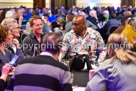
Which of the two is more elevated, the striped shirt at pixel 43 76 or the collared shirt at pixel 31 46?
the striped shirt at pixel 43 76

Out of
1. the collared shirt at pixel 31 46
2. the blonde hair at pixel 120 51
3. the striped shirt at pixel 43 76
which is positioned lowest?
the collared shirt at pixel 31 46

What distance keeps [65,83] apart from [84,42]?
2.31 meters

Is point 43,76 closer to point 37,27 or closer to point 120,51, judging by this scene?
point 120,51

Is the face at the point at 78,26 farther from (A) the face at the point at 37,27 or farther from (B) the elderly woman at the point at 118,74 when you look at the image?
(B) the elderly woman at the point at 118,74

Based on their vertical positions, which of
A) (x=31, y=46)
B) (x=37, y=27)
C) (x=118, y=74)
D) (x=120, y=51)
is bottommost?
(x=31, y=46)

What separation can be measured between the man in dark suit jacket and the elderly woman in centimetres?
27

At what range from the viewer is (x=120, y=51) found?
97.7 inches

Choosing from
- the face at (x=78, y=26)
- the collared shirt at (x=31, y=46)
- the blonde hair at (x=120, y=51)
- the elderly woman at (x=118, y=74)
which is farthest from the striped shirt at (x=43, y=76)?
the face at (x=78, y=26)

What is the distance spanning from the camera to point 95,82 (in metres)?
2.45

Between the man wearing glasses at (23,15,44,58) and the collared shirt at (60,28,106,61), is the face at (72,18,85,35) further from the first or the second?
the man wearing glasses at (23,15,44,58)

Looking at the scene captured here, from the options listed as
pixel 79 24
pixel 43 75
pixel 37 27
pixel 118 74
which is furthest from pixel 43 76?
pixel 37 27

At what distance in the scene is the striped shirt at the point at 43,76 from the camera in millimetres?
2260

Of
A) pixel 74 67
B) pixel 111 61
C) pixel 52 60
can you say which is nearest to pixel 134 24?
pixel 74 67

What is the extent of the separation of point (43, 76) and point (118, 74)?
0.61m
